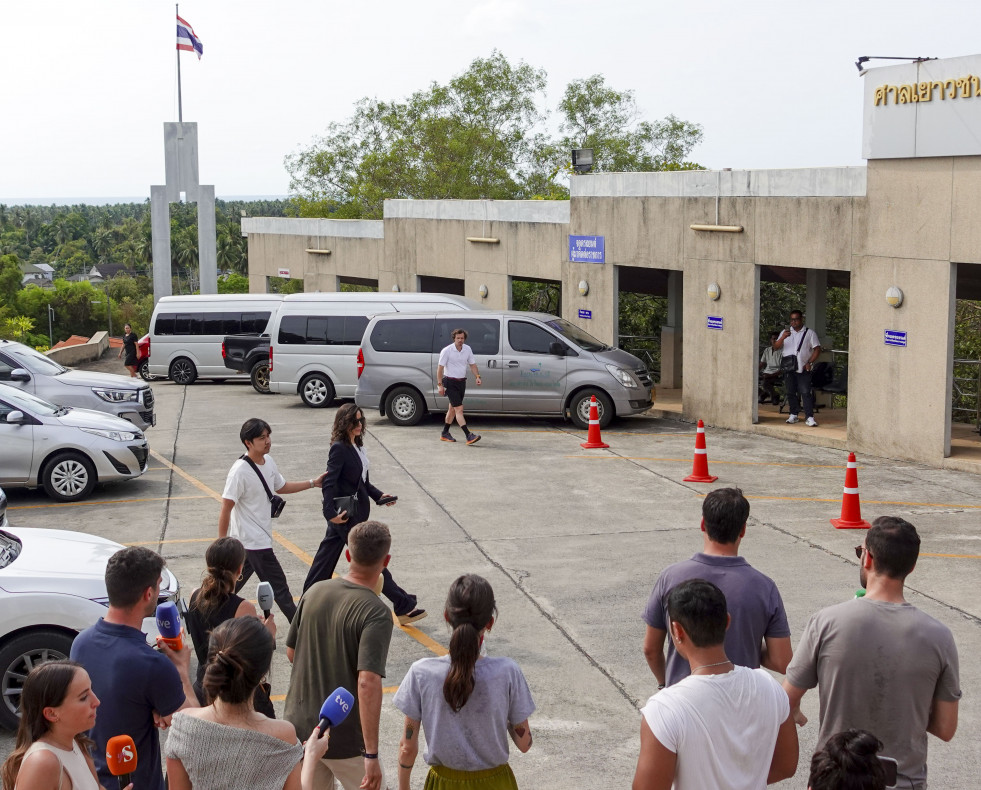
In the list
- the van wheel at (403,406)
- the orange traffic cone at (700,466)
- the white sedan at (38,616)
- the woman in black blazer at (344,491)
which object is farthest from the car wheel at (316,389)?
the white sedan at (38,616)

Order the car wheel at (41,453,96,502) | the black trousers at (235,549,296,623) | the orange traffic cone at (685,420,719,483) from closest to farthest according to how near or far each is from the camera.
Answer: the black trousers at (235,549,296,623)
the car wheel at (41,453,96,502)
the orange traffic cone at (685,420,719,483)

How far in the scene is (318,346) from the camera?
75.5ft

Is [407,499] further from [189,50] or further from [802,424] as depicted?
[189,50]

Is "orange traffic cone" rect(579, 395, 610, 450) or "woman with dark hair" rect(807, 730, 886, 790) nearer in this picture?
"woman with dark hair" rect(807, 730, 886, 790)

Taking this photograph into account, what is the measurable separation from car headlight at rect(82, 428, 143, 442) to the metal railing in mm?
12105

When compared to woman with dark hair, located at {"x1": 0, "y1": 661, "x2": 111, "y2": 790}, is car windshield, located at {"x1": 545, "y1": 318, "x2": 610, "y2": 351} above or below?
above

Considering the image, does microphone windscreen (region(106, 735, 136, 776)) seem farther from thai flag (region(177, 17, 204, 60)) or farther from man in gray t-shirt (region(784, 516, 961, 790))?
thai flag (region(177, 17, 204, 60))

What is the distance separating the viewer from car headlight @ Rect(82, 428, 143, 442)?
1411cm

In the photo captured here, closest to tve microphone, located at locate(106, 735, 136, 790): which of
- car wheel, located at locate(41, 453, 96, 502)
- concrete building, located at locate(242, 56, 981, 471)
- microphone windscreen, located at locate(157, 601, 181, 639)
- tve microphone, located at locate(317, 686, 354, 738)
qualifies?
microphone windscreen, located at locate(157, 601, 181, 639)

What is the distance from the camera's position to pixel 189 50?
1852 inches

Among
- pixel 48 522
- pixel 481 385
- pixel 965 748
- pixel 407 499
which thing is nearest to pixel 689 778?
pixel 965 748

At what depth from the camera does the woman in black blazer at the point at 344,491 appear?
331 inches

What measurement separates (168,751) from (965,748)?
16.1ft

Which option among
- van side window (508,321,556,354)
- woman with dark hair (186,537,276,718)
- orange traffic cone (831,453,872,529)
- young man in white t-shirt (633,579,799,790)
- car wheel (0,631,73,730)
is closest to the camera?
young man in white t-shirt (633,579,799,790)
